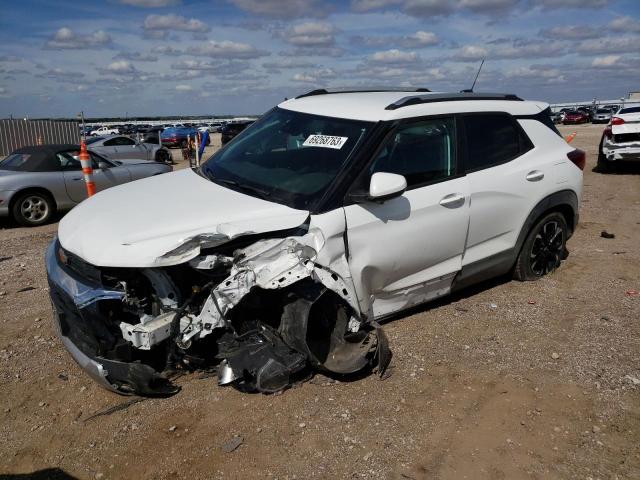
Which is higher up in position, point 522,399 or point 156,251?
point 156,251

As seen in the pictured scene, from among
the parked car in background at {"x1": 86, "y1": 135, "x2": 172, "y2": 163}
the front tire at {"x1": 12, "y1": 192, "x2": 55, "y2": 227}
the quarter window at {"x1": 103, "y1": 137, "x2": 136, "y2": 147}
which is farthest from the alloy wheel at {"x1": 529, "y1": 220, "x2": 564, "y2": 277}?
the quarter window at {"x1": 103, "y1": 137, "x2": 136, "y2": 147}

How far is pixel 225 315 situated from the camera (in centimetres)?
316

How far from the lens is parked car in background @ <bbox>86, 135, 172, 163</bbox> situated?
58.0 feet

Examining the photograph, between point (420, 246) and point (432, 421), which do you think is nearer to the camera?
point (432, 421)

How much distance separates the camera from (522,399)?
3.38 meters

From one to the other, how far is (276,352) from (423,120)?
6.82ft

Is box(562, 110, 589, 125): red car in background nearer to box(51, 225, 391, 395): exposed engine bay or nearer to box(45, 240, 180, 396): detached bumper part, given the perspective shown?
box(51, 225, 391, 395): exposed engine bay

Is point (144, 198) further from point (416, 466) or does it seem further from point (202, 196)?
point (416, 466)

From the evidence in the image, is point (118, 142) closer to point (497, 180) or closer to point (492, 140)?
point (492, 140)

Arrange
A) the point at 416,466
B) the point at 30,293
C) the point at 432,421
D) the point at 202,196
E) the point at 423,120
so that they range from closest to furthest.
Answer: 1. the point at 416,466
2. the point at 432,421
3. the point at 202,196
4. the point at 423,120
5. the point at 30,293

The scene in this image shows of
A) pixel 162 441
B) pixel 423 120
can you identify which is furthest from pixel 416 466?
pixel 423 120

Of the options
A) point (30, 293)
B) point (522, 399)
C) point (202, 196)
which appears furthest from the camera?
point (30, 293)

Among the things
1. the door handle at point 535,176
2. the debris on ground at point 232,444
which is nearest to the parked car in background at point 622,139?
the door handle at point 535,176

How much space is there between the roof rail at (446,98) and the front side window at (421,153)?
169 mm
